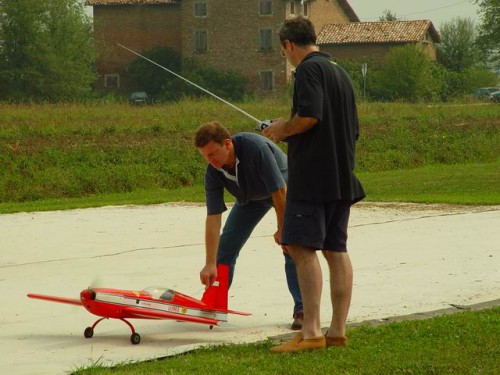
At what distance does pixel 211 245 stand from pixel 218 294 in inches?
14.8

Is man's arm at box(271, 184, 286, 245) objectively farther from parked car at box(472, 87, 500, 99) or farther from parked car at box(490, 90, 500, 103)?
parked car at box(472, 87, 500, 99)

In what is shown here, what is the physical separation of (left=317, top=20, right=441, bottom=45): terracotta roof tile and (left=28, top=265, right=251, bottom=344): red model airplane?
84.2 metres

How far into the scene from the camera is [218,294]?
324 inches

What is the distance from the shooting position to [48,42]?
261 feet

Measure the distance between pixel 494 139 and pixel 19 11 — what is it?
5210cm

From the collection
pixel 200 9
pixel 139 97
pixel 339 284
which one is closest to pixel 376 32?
pixel 200 9

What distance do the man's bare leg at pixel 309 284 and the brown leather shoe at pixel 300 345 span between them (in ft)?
0.10

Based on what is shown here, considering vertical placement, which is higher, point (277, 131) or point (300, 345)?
point (277, 131)

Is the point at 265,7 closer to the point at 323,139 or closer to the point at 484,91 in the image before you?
the point at 484,91

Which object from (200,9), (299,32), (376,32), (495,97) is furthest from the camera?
(376,32)

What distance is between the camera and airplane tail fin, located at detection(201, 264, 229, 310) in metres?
Answer: 8.20

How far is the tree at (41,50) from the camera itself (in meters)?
79.1

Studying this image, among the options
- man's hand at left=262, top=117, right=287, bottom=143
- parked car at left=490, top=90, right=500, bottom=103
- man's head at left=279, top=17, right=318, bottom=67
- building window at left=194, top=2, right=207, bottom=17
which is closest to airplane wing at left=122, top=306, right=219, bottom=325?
man's hand at left=262, top=117, right=287, bottom=143

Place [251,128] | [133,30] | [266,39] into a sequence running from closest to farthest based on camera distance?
[251,128] < [266,39] < [133,30]
